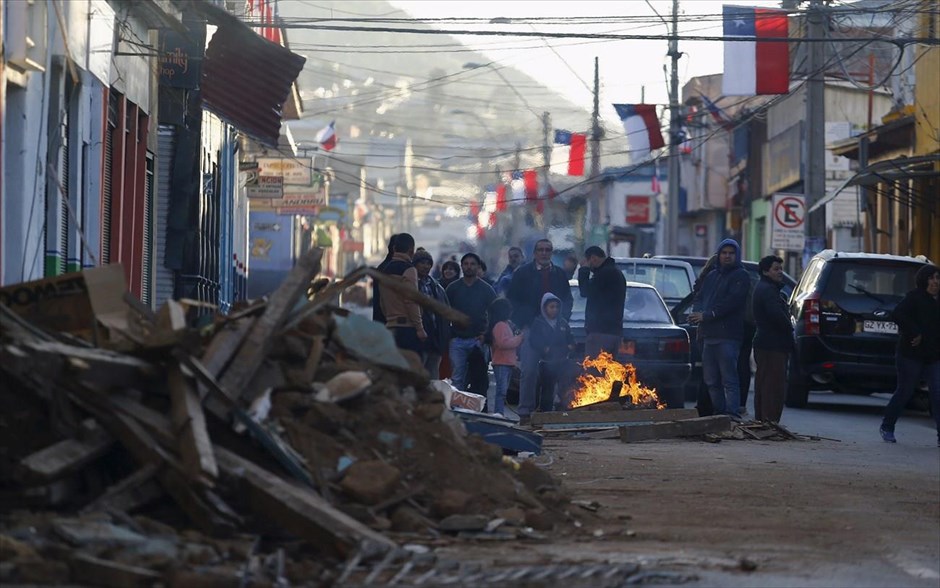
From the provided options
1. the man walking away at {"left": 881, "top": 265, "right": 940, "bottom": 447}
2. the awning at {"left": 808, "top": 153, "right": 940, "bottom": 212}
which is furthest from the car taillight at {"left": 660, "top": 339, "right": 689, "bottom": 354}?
the awning at {"left": 808, "top": 153, "right": 940, "bottom": 212}

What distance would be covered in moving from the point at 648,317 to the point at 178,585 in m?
14.0

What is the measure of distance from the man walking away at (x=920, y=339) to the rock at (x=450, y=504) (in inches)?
327

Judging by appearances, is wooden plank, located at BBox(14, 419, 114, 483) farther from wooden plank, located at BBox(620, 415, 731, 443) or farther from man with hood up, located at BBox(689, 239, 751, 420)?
man with hood up, located at BBox(689, 239, 751, 420)

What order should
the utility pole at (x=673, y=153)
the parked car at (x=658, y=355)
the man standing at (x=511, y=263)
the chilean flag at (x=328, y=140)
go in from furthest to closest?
the chilean flag at (x=328, y=140), the utility pole at (x=673, y=153), the man standing at (x=511, y=263), the parked car at (x=658, y=355)

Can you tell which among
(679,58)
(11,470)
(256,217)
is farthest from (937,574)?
(256,217)

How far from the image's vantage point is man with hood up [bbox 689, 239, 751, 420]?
Answer: 17172 millimetres

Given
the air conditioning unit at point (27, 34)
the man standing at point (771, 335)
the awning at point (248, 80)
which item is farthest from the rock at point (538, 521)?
the awning at point (248, 80)

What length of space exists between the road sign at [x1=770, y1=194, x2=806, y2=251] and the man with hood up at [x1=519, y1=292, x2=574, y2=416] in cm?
1294

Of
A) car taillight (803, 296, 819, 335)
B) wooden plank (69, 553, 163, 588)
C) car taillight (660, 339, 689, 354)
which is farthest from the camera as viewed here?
car taillight (803, 296, 819, 335)

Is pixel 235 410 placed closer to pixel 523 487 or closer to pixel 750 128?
pixel 523 487

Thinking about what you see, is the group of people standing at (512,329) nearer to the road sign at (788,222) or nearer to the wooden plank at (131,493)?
the wooden plank at (131,493)

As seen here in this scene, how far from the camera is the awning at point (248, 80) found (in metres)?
22.3

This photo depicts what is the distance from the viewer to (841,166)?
157ft

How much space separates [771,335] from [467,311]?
313cm
